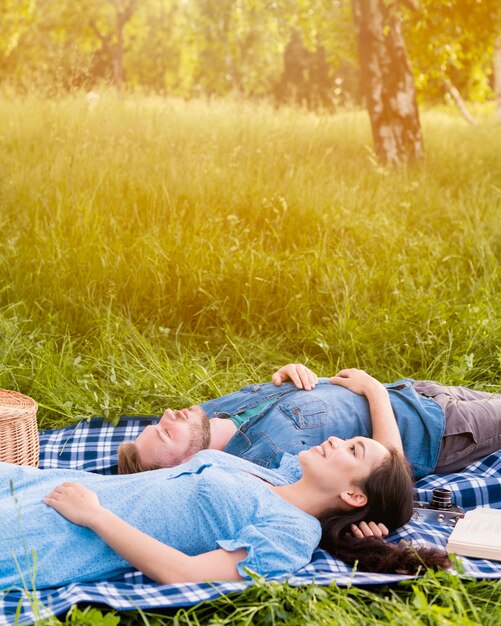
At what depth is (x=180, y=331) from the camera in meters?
5.28

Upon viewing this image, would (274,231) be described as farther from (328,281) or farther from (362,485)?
(362,485)

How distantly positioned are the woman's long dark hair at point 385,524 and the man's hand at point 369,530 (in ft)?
0.05

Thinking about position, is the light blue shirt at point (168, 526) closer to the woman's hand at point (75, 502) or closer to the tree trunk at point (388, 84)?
the woman's hand at point (75, 502)

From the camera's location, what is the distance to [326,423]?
315cm

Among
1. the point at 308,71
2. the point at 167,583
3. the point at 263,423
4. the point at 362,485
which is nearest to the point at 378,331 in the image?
the point at 263,423

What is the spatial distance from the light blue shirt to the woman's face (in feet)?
0.44

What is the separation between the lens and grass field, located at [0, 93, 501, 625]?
4523 mm

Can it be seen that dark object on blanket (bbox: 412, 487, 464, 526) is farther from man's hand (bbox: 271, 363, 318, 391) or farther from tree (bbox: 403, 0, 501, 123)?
tree (bbox: 403, 0, 501, 123)

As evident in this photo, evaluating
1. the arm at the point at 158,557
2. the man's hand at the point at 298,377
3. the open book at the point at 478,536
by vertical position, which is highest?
the man's hand at the point at 298,377

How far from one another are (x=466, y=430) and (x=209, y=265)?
8.48 ft

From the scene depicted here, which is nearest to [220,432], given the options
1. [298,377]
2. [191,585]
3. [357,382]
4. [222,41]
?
[298,377]

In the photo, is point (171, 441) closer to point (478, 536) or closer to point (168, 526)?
point (168, 526)

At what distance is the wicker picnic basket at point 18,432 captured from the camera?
10.4 feet

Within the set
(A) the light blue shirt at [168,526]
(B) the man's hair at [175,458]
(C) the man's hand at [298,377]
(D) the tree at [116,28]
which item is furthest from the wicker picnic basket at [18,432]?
(D) the tree at [116,28]
